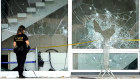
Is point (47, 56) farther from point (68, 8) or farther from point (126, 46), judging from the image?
point (126, 46)

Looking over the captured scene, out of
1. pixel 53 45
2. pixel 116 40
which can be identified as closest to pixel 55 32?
pixel 53 45

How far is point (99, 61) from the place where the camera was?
36.2ft

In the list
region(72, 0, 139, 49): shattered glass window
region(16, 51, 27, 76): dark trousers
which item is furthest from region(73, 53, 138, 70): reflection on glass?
region(16, 51, 27, 76): dark trousers

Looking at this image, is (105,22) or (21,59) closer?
(21,59)

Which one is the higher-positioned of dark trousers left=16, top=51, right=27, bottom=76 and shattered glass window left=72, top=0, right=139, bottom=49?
shattered glass window left=72, top=0, right=139, bottom=49

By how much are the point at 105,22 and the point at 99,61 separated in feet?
4.02

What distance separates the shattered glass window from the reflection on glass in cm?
28

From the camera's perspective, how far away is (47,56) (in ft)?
36.1

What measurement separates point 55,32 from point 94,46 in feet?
4.22

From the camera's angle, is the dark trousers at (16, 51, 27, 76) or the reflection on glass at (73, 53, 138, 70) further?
the reflection on glass at (73, 53, 138, 70)

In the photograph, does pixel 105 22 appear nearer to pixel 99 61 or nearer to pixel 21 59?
pixel 99 61

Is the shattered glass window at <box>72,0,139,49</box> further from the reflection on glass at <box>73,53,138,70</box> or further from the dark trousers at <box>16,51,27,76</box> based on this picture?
the dark trousers at <box>16,51,27,76</box>

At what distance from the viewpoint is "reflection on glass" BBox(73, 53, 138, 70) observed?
11.0 m

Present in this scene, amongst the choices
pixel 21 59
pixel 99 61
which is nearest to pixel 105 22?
pixel 99 61
